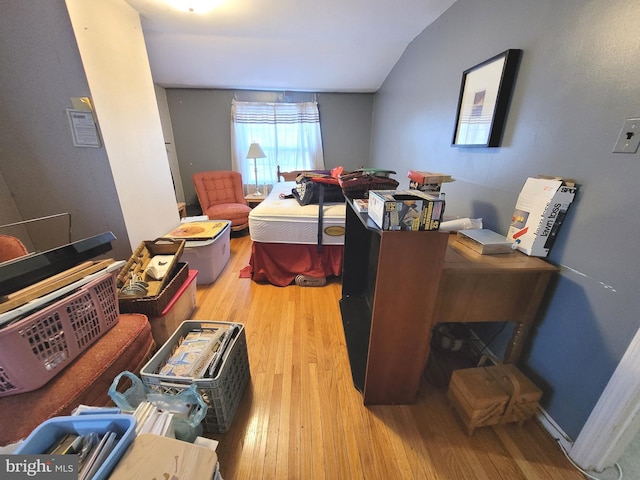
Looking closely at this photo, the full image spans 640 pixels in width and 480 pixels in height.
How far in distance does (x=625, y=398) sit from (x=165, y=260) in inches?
97.0

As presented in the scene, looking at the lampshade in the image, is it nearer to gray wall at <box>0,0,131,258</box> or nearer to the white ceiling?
the white ceiling

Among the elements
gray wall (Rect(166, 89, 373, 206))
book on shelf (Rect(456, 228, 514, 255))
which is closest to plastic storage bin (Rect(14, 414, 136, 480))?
book on shelf (Rect(456, 228, 514, 255))

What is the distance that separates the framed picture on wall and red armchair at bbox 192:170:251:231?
2825mm

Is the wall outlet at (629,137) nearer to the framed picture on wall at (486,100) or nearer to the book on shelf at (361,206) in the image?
the framed picture on wall at (486,100)

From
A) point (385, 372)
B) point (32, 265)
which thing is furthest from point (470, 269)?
point (32, 265)

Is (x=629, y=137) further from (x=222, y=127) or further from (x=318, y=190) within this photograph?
(x=222, y=127)

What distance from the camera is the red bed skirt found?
2338 mm

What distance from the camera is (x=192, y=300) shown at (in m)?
1.94

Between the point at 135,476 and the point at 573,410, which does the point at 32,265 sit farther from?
the point at 573,410

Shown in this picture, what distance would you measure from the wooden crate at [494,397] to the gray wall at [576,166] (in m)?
0.13

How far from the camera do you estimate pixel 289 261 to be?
2.38 metres

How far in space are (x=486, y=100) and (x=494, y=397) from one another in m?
1.64

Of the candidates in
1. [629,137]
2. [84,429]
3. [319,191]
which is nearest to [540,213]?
[629,137]

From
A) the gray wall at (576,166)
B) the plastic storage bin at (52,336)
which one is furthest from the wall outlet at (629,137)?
the plastic storage bin at (52,336)
